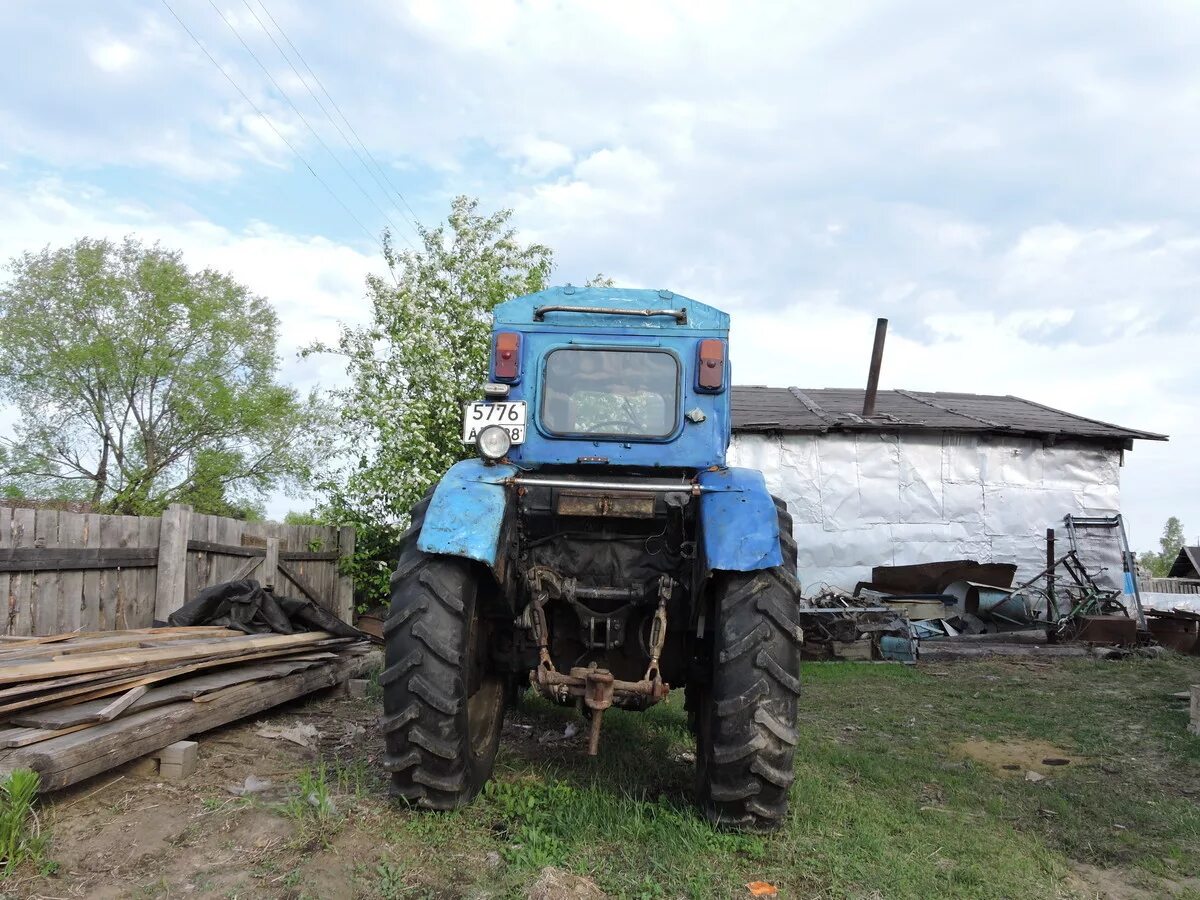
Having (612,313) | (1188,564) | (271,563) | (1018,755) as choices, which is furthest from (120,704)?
(1188,564)

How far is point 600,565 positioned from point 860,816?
190 centimetres

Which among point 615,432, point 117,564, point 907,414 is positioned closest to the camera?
point 615,432

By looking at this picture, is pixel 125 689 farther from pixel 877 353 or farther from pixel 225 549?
pixel 877 353

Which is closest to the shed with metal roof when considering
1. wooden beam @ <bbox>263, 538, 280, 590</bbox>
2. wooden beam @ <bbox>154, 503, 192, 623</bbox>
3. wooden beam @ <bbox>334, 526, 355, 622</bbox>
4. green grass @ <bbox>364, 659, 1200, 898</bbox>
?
wooden beam @ <bbox>334, 526, 355, 622</bbox>

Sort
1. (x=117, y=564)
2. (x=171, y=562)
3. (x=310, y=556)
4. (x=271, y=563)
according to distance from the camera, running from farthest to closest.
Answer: (x=310, y=556), (x=271, y=563), (x=171, y=562), (x=117, y=564)

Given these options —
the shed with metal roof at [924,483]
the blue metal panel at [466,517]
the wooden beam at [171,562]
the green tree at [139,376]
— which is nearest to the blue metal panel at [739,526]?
the blue metal panel at [466,517]

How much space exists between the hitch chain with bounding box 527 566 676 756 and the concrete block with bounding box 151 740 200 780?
1.98m

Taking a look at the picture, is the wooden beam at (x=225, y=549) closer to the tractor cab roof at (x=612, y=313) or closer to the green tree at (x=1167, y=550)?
the tractor cab roof at (x=612, y=313)

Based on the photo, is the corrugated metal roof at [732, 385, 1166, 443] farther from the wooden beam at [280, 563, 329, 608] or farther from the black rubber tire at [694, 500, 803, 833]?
the black rubber tire at [694, 500, 803, 833]

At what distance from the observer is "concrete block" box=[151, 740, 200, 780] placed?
16.0 feet

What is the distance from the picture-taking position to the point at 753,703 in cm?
425

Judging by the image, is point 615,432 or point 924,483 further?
point 924,483

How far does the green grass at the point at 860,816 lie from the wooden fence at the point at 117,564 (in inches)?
134

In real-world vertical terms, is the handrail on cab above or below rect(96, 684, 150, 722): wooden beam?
above
